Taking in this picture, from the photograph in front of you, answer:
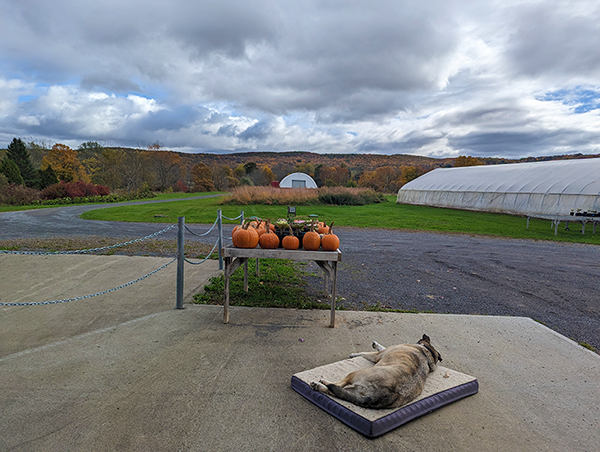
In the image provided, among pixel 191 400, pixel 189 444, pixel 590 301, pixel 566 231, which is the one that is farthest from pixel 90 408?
pixel 566 231

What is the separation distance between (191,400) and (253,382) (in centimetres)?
53

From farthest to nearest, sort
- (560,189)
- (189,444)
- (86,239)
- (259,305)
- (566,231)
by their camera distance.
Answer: (560,189) < (566,231) < (86,239) < (259,305) < (189,444)

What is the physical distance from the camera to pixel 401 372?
2779 millimetres

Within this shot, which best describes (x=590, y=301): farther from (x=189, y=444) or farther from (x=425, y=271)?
(x=189, y=444)

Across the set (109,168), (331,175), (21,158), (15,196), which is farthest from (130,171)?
(331,175)

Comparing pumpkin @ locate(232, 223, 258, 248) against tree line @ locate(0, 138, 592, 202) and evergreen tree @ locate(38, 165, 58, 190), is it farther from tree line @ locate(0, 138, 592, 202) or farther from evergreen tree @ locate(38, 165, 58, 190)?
evergreen tree @ locate(38, 165, 58, 190)

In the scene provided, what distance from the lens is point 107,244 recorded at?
1006 centimetres

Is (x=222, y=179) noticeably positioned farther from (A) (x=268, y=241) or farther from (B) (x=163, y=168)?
(A) (x=268, y=241)

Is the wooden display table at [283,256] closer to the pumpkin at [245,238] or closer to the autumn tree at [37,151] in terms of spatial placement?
the pumpkin at [245,238]

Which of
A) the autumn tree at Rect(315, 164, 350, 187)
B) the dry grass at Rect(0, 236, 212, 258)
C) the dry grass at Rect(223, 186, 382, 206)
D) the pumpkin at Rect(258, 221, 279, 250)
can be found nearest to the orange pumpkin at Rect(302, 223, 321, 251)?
the pumpkin at Rect(258, 221, 279, 250)

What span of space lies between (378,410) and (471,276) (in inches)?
224

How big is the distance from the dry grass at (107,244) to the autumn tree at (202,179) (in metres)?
39.5

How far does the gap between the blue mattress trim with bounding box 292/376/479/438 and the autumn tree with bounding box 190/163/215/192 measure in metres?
48.8

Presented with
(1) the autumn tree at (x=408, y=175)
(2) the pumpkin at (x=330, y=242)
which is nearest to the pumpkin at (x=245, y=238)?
(2) the pumpkin at (x=330, y=242)
